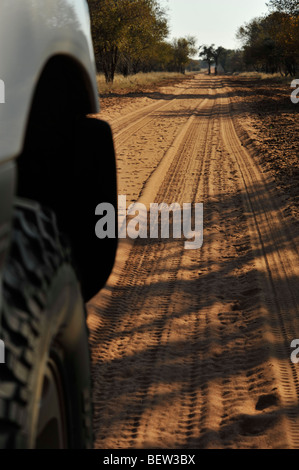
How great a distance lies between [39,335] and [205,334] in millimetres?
3198

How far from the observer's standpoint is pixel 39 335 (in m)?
1.07

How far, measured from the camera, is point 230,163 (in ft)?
37.5

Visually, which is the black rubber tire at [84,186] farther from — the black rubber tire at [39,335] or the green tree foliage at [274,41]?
the green tree foliage at [274,41]

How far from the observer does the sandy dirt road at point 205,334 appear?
306 centimetres

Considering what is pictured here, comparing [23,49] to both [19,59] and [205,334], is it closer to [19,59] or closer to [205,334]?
[19,59]

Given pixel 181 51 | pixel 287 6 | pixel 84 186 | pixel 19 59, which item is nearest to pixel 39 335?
pixel 19 59

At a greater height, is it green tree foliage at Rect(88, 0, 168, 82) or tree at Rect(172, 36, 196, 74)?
tree at Rect(172, 36, 196, 74)

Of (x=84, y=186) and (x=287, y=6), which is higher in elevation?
(x=287, y=6)

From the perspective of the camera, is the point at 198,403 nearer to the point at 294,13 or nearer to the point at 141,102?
the point at 141,102

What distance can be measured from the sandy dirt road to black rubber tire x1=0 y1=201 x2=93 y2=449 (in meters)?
1.58

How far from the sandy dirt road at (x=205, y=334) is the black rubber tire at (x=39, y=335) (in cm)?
158

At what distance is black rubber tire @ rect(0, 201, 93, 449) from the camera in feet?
3.10

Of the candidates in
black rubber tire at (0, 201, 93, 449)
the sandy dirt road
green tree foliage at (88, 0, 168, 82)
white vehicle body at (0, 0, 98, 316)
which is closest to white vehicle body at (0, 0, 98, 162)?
white vehicle body at (0, 0, 98, 316)

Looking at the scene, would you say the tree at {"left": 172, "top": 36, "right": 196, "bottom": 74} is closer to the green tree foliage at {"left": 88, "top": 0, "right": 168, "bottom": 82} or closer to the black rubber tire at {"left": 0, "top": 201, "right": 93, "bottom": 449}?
the green tree foliage at {"left": 88, "top": 0, "right": 168, "bottom": 82}
